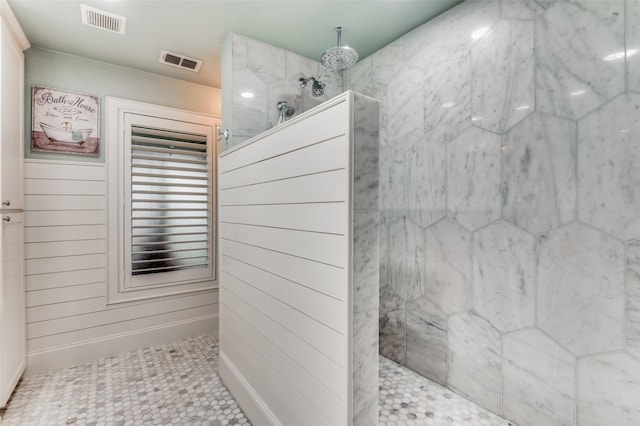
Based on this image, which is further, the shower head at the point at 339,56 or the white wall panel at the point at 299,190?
the shower head at the point at 339,56

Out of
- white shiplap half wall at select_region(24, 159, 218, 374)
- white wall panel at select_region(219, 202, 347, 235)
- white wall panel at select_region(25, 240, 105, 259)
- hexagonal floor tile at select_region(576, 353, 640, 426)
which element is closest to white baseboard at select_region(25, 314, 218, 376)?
white shiplap half wall at select_region(24, 159, 218, 374)

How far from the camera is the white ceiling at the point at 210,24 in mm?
1717

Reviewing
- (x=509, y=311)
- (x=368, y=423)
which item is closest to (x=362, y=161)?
(x=368, y=423)

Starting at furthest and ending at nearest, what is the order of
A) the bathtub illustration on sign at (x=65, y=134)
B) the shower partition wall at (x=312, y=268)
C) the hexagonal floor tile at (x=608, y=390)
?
the bathtub illustration on sign at (x=65, y=134)
the hexagonal floor tile at (x=608, y=390)
the shower partition wall at (x=312, y=268)

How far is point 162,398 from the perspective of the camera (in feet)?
5.82

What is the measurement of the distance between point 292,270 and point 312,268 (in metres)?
0.15

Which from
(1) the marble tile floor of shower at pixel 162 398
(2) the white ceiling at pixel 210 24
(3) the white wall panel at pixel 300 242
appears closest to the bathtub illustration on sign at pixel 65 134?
(2) the white ceiling at pixel 210 24

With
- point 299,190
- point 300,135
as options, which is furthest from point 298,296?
point 300,135

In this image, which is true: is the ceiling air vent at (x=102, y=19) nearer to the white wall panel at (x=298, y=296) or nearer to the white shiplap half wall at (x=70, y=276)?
the white shiplap half wall at (x=70, y=276)

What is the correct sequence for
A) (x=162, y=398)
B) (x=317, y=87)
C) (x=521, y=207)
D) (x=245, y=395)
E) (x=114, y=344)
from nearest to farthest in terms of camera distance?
(x=521, y=207) < (x=245, y=395) < (x=162, y=398) < (x=317, y=87) < (x=114, y=344)

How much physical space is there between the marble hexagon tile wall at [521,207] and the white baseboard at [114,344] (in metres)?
1.68

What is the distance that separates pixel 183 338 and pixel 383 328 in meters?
1.69

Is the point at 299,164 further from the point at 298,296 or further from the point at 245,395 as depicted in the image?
the point at 245,395

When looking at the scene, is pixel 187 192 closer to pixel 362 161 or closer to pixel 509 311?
pixel 362 161
